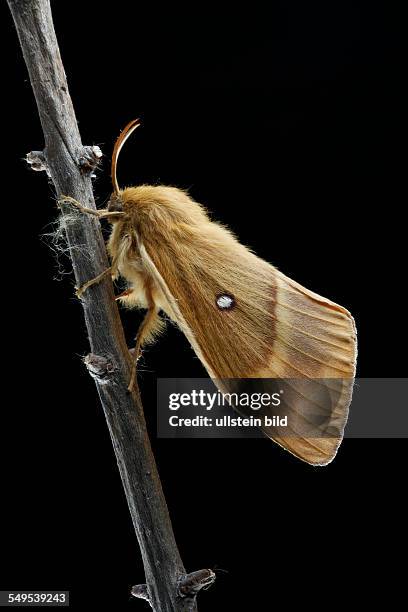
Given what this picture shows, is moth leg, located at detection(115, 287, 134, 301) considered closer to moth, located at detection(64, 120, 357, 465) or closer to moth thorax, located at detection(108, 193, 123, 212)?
moth, located at detection(64, 120, 357, 465)

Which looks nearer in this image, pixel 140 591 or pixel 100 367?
pixel 100 367

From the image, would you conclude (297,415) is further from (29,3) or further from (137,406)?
(29,3)

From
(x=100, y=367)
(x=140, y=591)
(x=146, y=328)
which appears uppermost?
(x=146, y=328)

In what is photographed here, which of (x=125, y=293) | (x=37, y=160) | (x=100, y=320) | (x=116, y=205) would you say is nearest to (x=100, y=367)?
(x=100, y=320)

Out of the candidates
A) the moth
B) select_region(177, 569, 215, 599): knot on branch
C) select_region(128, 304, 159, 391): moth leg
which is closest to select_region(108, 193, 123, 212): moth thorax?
the moth

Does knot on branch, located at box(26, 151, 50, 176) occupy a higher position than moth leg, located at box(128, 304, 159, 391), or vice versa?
knot on branch, located at box(26, 151, 50, 176)

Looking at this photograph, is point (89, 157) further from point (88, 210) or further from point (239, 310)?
point (239, 310)

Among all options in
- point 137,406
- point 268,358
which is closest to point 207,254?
point 268,358
